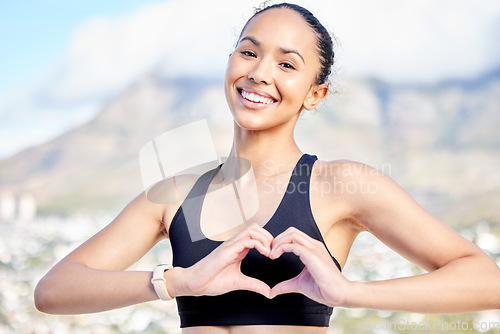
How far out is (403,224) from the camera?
117 centimetres

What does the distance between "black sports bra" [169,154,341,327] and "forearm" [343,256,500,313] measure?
0.20m

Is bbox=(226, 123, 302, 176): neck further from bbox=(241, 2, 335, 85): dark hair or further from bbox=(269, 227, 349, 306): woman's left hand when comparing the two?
bbox=(269, 227, 349, 306): woman's left hand

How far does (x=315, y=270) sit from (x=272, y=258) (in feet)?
0.27

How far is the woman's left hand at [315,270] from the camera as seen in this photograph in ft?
3.27

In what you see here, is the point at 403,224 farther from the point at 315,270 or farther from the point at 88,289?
the point at 88,289

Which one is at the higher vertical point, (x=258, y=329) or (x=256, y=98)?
(x=256, y=98)

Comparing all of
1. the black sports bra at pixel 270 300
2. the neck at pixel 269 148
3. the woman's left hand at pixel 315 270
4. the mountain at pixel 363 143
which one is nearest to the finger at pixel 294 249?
the woman's left hand at pixel 315 270

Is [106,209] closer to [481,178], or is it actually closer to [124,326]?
[124,326]

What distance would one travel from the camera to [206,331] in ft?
4.00

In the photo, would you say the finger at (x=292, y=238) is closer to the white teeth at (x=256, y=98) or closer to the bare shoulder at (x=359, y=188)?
the bare shoulder at (x=359, y=188)

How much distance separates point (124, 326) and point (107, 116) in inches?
136

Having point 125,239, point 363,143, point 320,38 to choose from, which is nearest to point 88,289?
point 125,239

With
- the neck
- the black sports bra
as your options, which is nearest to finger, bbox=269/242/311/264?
the black sports bra

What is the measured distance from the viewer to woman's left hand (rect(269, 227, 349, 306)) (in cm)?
100
